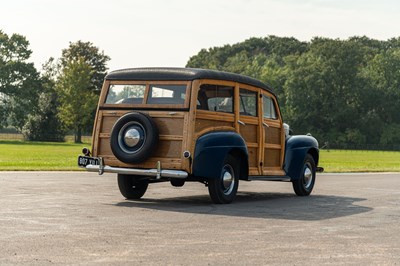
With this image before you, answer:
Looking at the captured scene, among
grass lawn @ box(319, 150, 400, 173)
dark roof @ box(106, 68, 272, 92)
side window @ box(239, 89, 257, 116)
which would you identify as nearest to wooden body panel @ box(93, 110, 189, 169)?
dark roof @ box(106, 68, 272, 92)

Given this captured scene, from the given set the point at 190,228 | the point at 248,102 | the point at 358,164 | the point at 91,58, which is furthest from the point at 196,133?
the point at 91,58

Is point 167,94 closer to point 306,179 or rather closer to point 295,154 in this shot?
point 295,154

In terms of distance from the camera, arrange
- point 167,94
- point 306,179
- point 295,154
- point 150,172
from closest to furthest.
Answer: point 150,172 → point 167,94 → point 295,154 → point 306,179

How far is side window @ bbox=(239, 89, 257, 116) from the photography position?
47.1ft

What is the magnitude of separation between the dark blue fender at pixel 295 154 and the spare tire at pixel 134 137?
363cm

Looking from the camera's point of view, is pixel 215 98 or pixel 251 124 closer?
pixel 215 98

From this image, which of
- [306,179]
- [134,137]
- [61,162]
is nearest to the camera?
[134,137]

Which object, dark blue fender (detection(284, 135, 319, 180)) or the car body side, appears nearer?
the car body side

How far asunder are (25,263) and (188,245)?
2.03m

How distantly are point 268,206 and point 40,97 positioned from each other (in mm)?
91872

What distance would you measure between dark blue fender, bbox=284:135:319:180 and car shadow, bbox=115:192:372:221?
1.77 feet

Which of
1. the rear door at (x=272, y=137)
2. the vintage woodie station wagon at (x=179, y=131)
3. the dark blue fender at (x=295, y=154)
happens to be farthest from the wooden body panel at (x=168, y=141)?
the dark blue fender at (x=295, y=154)

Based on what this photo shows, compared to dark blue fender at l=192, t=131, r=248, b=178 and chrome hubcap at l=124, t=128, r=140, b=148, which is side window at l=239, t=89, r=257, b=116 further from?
chrome hubcap at l=124, t=128, r=140, b=148

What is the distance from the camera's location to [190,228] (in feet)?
33.4
